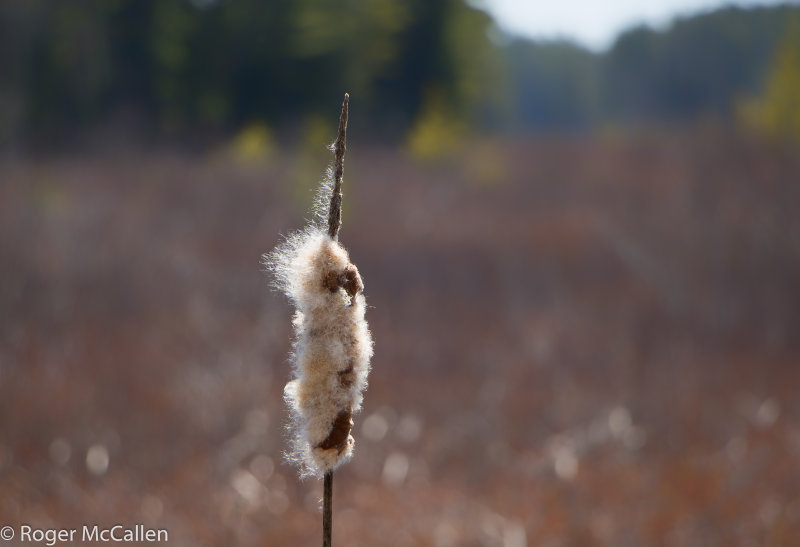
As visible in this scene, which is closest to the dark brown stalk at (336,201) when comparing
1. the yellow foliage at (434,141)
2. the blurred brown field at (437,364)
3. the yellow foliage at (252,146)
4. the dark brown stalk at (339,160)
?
the dark brown stalk at (339,160)

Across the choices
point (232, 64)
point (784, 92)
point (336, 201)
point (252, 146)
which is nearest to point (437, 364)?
point (336, 201)

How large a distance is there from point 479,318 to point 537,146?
12350 mm

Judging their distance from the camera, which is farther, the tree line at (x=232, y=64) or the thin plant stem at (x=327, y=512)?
the tree line at (x=232, y=64)

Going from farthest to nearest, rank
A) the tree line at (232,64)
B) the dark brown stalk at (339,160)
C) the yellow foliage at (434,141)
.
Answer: the tree line at (232,64) < the yellow foliage at (434,141) < the dark brown stalk at (339,160)

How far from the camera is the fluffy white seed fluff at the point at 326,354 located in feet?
1.63

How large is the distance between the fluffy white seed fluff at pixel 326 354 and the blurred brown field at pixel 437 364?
10.5ft

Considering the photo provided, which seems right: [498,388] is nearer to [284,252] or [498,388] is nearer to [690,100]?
[284,252]

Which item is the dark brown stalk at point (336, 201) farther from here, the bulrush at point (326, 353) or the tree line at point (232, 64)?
the tree line at point (232, 64)

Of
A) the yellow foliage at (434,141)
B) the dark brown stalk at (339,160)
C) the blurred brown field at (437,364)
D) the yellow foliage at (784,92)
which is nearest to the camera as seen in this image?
the dark brown stalk at (339,160)

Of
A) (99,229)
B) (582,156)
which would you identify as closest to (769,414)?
A: (99,229)

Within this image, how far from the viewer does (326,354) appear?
514 mm

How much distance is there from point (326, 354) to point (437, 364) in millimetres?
5917

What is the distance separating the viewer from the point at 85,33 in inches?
691

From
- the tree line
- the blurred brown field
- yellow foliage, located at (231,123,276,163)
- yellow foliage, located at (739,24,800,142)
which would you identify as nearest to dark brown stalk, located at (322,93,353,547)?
the blurred brown field
